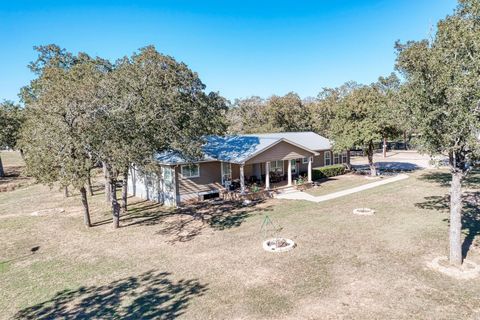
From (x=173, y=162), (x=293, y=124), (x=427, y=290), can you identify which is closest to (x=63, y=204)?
(x=173, y=162)

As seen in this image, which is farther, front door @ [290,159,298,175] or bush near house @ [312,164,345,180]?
front door @ [290,159,298,175]

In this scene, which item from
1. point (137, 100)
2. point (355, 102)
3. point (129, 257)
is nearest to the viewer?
point (129, 257)

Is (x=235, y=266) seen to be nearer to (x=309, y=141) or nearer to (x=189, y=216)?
(x=189, y=216)

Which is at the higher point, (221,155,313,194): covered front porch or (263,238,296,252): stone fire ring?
(221,155,313,194): covered front porch

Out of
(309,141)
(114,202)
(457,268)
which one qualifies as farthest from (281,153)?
(457,268)

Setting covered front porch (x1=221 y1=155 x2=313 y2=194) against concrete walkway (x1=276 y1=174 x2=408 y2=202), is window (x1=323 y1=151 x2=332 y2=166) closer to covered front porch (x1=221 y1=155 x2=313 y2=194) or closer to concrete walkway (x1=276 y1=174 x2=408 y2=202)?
covered front porch (x1=221 y1=155 x2=313 y2=194)

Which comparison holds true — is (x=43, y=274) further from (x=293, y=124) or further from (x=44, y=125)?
(x=293, y=124)

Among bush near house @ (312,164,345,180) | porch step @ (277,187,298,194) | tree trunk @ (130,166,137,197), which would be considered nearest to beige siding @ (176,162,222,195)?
porch step @ (277,187,298,194)
